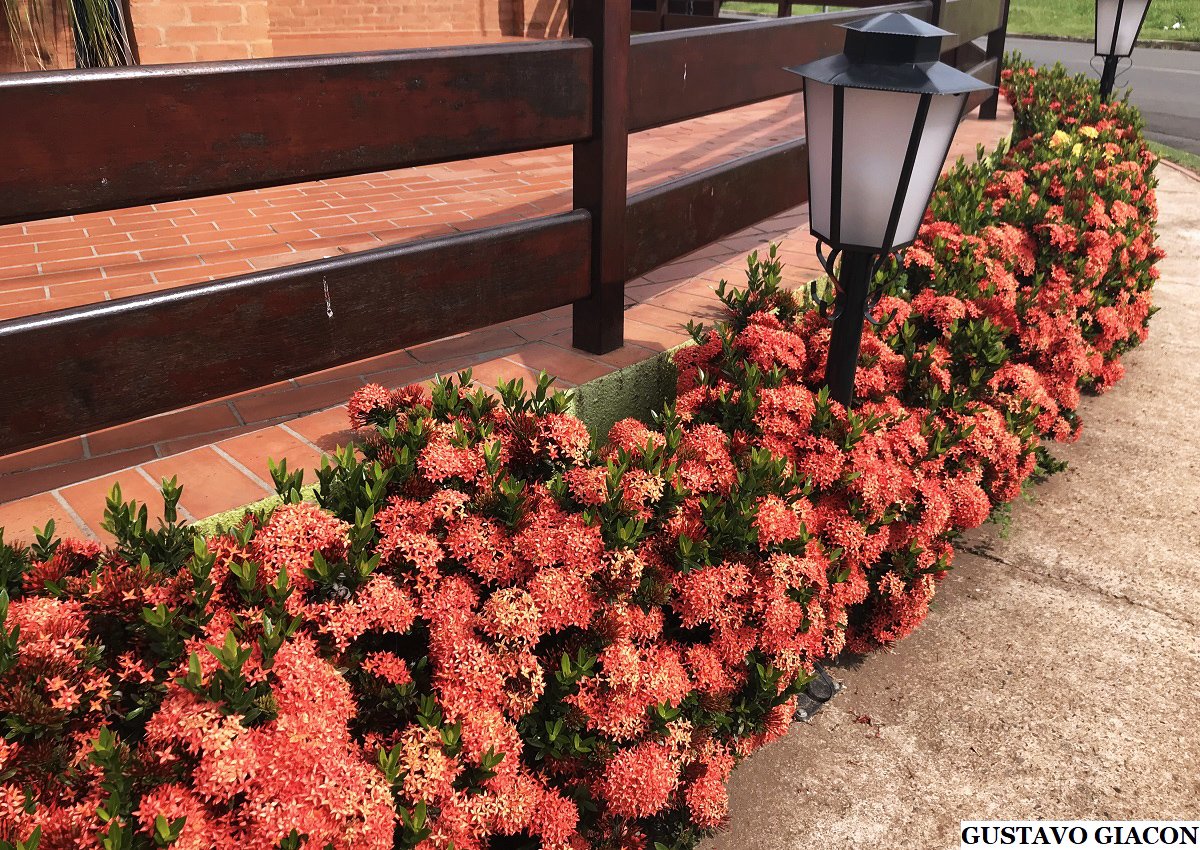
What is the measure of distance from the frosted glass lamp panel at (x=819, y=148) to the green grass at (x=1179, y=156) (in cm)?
941

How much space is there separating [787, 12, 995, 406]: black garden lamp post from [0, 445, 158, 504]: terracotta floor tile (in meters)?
2.23

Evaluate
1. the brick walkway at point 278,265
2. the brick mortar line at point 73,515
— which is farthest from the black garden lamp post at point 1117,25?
the brick mortar line at point 73,515

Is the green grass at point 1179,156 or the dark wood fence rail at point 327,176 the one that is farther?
the green grass at point 1179,156

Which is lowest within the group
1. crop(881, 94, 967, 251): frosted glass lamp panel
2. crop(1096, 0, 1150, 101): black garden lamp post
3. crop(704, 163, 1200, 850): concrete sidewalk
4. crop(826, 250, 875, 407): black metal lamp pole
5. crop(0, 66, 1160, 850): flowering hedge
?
crop(704, 163, 1200, 850): concrete sidewalk

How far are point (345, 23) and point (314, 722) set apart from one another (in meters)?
9.99

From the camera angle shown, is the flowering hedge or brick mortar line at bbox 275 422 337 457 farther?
brick mortar line at bbox 275 422 337 457

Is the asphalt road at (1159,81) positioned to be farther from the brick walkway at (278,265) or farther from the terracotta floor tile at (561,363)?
the terracotta floor tile at (561,363)

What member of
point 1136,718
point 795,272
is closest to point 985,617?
point 1136,718

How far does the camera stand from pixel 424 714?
193cm

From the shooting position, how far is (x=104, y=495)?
2.36m

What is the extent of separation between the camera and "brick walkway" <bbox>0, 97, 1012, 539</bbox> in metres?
2.51

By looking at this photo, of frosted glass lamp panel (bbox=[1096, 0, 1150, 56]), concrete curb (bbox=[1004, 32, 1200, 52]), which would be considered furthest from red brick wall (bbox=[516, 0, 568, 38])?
concrete curb (bbox=[1004, 32, 1200, 52])

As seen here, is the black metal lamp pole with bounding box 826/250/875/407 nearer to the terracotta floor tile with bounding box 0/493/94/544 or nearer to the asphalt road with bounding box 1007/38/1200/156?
the terracotta floor tile with bounding box 0/493/94/544

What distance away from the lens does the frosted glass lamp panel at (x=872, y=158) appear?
2533mm
